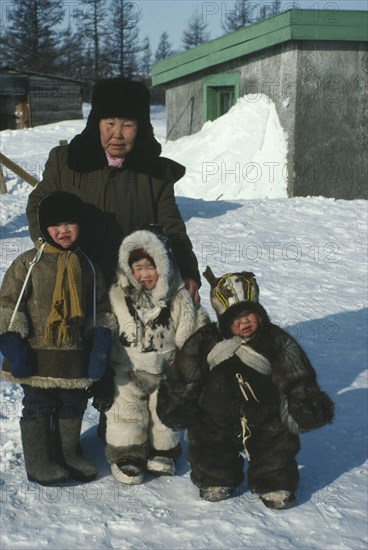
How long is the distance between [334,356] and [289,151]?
7.08 m

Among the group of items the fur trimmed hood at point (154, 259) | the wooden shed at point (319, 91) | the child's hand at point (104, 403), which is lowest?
the child's hand at point (104, 403)

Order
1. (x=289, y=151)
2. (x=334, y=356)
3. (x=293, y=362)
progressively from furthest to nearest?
1. (x=289, y=151)
2. (x=334, y=356)
3. (x=293, y=362)

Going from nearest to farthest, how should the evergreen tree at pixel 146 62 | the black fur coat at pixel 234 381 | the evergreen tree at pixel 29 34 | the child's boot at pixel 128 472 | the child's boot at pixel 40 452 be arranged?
1. the black fur coat at pixel 234 381
2. the child's boot at pixel 40 452
3. the child's boot at pixel 128 472
4. the evergreen tree at pixel 29 34
5. the evergreen tree at pixel 146 62

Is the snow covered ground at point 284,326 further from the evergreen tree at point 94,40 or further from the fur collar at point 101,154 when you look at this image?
the evergreen tree at point 94,40

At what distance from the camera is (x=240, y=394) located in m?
3.13

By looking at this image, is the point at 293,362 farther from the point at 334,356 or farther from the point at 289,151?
the point at 289,151

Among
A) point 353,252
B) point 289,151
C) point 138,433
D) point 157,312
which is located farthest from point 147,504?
point 289,151

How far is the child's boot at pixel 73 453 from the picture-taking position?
3.30 meters

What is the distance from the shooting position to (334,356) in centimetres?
551

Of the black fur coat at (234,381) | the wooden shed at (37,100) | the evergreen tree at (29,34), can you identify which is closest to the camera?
the black fur coat at (234,381)

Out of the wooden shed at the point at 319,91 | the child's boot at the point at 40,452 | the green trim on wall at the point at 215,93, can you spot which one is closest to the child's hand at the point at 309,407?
A: the child's boot at the point at 40,452

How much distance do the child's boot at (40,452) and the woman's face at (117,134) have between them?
1.33 m

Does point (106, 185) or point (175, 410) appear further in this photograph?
point (106, 185)

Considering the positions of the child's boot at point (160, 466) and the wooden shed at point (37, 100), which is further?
the wooden shed at point (37, 100)
